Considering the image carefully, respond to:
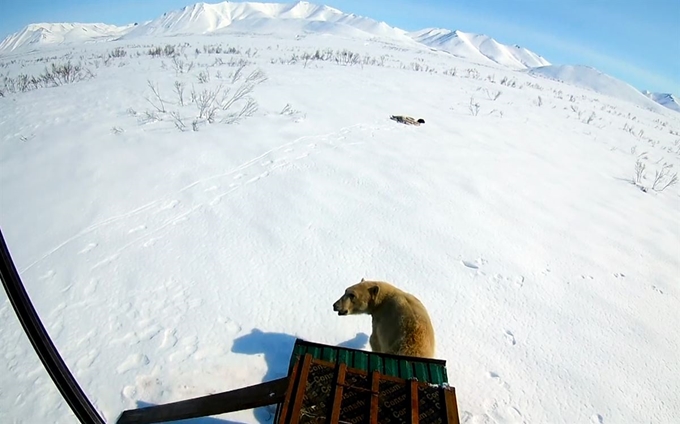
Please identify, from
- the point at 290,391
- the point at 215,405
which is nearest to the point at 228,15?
the point at 215,405

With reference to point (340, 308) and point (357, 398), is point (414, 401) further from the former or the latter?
point (340, 308)

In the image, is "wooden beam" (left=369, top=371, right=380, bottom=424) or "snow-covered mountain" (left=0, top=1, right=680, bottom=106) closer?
"wooden beam" (left=369, top=371, right=380, bottom=424)

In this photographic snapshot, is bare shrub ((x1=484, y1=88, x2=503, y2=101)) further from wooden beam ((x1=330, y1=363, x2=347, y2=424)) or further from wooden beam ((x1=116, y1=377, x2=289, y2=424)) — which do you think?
wooden beam ((x1=116, y1=377, x2=289, y2=424))

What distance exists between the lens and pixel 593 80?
245 ft

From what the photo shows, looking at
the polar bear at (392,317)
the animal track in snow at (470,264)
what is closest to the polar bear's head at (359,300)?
the polar bear at (392,317)

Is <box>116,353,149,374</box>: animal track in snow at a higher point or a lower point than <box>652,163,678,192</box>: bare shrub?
lower

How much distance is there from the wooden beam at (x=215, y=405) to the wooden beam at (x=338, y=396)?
31 cm

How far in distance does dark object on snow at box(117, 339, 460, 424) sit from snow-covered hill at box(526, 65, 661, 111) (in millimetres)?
71905

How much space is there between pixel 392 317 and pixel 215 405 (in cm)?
156

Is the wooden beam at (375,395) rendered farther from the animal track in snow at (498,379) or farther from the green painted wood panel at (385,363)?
the animal track in snow at (498,379)

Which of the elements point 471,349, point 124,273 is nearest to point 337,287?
point 471,349

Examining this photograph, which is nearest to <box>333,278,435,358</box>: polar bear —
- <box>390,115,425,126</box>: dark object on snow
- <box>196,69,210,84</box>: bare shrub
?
<box>390,115,425,126</box>: dark object on snow

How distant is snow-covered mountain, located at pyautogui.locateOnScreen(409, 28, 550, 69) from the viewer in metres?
133

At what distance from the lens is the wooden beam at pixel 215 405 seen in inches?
87.9
